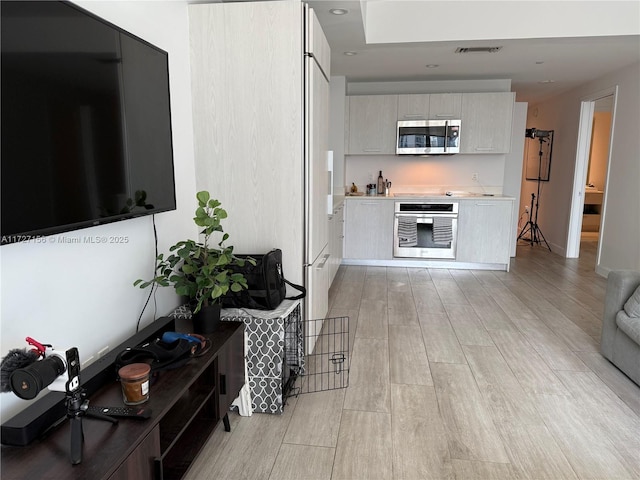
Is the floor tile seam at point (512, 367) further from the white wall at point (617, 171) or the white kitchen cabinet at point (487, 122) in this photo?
the white kitchen cabinet at point (487, 122)

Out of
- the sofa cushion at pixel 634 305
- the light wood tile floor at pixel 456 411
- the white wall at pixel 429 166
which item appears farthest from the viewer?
the white wall at pixel 429 166

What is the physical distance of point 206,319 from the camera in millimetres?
2031

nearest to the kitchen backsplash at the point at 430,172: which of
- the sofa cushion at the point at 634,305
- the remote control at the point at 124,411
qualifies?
the sofa cushion at the point at 634,305

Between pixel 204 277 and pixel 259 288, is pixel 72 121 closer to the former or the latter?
pixel 204 277

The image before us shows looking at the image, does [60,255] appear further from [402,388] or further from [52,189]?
[402,388]

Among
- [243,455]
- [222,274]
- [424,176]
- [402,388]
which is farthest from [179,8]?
[424,176]

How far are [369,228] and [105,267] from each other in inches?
161

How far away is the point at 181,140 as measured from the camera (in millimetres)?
2455

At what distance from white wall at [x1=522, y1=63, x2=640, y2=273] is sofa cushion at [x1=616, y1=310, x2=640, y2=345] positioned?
2.33 metres

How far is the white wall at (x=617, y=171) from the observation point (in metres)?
4.74

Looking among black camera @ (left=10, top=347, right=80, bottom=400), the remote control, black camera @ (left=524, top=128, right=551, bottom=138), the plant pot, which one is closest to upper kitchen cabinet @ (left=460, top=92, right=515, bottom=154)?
black camera @ (left=524, top=128, right=551, bottom=138)

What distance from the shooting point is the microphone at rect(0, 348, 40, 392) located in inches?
45.7

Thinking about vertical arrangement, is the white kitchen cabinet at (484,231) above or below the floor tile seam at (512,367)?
above

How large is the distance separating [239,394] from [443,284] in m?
3.19
